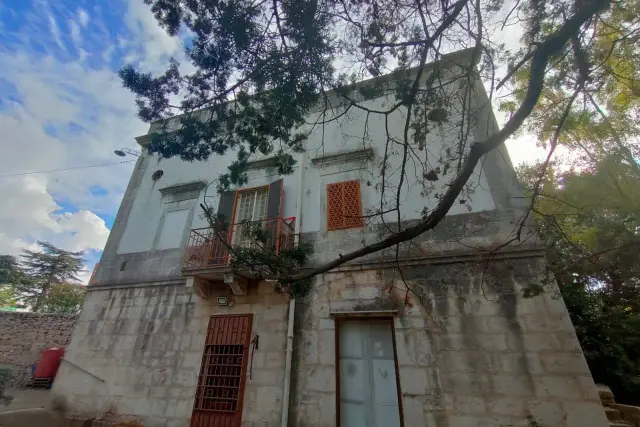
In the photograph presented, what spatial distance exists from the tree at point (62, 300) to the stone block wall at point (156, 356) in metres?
19.0

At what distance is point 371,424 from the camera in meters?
5.86

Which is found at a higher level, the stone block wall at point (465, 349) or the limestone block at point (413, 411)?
the stone block wall at point (465, 349)

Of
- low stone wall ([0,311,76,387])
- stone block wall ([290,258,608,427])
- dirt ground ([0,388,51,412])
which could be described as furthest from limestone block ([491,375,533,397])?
low stone wall ([0,311,76,387])

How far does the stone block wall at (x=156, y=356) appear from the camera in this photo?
6.75m

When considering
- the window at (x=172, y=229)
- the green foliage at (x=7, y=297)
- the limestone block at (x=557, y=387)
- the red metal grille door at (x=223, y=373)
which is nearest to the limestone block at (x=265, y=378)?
the red metal grille door at (x=223, y=373)

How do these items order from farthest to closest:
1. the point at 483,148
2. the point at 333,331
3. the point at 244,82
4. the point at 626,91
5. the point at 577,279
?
the point at 577,279 → the point at 626,91 → the point at 333,331 → the point at 244,82 → the point at 483,148

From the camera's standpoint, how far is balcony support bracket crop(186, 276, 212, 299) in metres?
7.61

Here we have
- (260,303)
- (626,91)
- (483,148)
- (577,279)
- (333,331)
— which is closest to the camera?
(483,148)

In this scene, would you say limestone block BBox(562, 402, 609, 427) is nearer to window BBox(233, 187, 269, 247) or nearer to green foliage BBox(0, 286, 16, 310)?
window BBox(233, 187, 269, 247)

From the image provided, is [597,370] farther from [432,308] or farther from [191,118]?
[191,118]

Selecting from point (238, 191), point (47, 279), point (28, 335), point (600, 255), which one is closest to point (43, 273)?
point (47, 279)

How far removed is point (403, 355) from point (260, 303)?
3.36m

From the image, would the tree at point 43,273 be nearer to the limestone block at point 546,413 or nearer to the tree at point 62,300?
the tree at point 62,300

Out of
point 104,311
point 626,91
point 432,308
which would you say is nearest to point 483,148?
point 432,308
